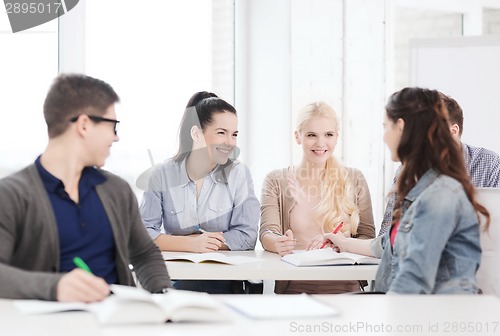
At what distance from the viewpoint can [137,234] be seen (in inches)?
86.9

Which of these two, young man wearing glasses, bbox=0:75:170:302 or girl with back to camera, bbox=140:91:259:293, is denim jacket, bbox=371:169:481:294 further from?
girl with back to camera, bbox=140:91:259:293

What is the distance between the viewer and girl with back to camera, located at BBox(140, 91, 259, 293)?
127 inches

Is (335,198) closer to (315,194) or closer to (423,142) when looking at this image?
(315,194)

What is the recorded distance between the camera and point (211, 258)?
2828 mm

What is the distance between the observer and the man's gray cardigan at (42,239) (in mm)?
1772

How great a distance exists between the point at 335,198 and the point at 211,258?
2.55ft

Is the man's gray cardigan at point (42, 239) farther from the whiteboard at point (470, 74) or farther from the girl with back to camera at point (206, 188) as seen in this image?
the whiteboard at point (470, 74)

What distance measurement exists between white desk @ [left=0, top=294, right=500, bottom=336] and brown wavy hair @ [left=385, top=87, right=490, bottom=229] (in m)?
0.52

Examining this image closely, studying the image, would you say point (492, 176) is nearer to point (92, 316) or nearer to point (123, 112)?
point (123, 112)

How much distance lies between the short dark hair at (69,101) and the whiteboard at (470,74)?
2.25 m

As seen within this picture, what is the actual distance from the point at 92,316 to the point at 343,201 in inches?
75.9

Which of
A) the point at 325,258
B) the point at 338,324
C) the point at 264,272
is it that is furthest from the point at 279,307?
the point at 325,258

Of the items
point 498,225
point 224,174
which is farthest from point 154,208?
point 498,225

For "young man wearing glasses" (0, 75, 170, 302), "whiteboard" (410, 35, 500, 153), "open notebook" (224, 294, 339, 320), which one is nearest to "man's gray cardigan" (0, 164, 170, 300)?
"young man wearing glasses" (0, 75, 170, 302)
